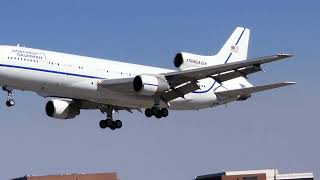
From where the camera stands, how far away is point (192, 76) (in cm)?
6034

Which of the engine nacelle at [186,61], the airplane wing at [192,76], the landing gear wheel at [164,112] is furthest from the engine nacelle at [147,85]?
the engine nacelle at [186,61]

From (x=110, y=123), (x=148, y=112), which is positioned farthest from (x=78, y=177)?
(x=148, y=112)

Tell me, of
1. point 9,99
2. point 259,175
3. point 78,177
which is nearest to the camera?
point 9,99

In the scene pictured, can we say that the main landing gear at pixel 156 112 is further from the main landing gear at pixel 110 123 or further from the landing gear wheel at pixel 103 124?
the landing gear wheel at pixel 103 124

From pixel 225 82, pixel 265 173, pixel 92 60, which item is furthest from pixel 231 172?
pixel 92 60

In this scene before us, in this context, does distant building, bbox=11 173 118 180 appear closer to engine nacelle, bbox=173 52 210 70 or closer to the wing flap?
engine nacelle, bbox=173 52 210 70

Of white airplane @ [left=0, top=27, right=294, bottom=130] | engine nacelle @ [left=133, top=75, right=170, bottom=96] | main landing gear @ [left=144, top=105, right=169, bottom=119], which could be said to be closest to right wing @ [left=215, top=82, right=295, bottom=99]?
white airplane @ [left=0, top=27, right=294, bottom=130]

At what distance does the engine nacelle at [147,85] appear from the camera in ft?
194

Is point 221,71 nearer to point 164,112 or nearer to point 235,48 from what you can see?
point 164,112

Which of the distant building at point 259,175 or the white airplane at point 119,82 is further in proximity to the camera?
the distant building at point 259,175

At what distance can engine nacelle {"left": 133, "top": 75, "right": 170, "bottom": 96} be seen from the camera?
2325 inches

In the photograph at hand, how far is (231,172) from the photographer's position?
14850 centimetres

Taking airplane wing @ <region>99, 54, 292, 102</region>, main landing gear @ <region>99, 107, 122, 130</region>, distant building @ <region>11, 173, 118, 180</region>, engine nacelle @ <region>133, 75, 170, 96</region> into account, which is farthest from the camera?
distant building @ <region>11, 173, 118, 180</region>

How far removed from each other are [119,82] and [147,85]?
6.91ft
